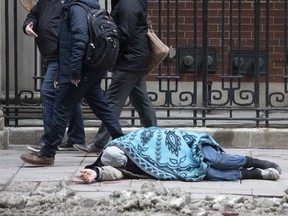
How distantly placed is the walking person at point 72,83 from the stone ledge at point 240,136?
1457 millimetres

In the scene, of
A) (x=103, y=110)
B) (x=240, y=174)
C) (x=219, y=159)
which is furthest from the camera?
(x=103, y=110)

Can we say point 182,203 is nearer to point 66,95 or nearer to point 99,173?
point 99,173

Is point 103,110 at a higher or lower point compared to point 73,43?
lower

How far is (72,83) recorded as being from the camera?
334 inches

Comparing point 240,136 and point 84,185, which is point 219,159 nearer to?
point 84,185

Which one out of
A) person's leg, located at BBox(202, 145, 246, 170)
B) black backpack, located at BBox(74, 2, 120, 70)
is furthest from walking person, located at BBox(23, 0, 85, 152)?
person's leg, located at BBox(202, 145, 246, 170)

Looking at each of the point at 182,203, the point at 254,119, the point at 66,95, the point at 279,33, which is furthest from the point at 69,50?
the point at 279,33

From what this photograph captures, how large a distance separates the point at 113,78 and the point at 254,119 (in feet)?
6.15

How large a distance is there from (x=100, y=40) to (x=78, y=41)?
0.67 ft

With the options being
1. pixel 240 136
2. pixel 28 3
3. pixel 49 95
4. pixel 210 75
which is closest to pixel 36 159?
pixel 49 95

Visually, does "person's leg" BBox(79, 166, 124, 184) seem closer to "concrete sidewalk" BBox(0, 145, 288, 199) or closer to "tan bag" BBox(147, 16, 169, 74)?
"concrete sidewalk" BBox(0, 145, 288, 199)

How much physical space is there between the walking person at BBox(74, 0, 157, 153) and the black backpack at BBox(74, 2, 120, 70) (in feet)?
2.02

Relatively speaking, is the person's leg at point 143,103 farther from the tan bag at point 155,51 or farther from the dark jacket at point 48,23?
the dark jacket at point 48,23

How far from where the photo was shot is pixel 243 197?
24.2 feet
